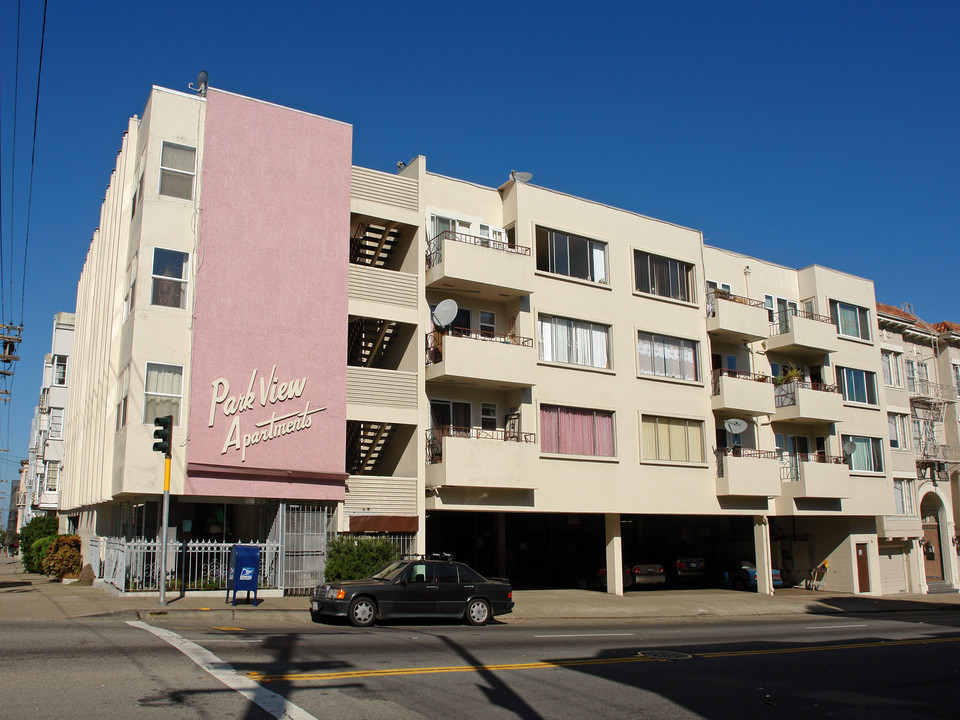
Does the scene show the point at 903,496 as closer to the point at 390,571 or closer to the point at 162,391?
the point at 390,571

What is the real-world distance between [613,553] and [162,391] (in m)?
16.0

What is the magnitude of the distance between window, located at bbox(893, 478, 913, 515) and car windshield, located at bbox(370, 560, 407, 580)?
2933 centimetres

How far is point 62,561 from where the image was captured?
2930 centimetres

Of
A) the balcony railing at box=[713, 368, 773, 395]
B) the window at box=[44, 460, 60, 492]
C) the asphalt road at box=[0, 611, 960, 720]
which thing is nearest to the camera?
the asphalt road at box=[0, 611, 960, 720]

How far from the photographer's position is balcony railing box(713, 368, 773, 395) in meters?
32.0

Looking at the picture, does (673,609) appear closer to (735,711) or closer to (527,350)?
(527,350)

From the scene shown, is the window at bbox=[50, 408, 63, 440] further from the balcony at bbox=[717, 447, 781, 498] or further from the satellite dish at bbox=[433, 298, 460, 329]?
the balcony at bbox=[717, 447, 781, 498]

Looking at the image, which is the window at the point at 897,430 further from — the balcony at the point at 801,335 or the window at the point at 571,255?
the window at the point at 571,255

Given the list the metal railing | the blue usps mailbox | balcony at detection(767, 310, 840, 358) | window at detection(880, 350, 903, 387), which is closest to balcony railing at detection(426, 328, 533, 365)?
the metal railing

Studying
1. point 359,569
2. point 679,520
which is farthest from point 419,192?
point 679,520

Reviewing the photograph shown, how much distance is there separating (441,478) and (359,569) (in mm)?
3422

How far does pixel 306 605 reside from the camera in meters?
20.6

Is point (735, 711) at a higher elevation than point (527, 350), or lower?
lower

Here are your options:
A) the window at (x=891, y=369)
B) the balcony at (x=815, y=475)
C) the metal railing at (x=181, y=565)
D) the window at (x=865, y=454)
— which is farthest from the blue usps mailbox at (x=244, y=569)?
the window at (x=891, y=369)
